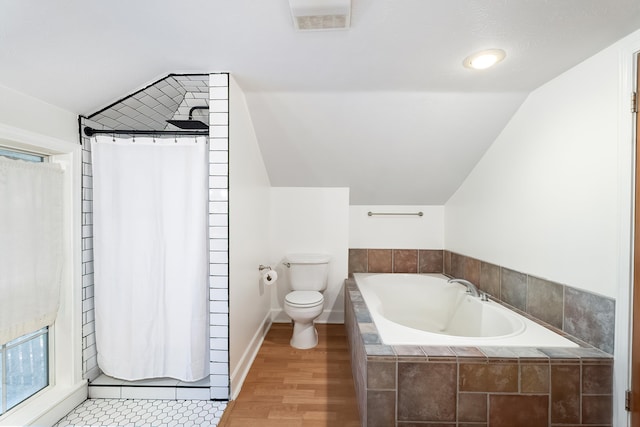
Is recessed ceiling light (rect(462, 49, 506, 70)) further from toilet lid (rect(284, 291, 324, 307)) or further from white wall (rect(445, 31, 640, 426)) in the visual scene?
toilet lid (rect(284, 291, 324, 307))

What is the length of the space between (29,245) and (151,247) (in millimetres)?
534

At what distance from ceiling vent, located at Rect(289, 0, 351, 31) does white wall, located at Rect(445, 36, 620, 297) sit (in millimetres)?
1322

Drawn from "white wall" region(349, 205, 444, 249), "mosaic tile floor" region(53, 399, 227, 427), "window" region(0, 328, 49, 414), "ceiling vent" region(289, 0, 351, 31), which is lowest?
"mosaic tile floor" region(53, 399, 227, 427)

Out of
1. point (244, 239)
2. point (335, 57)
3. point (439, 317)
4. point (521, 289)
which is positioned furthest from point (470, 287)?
point (335, 57)

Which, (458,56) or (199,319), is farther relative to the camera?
(199,319)

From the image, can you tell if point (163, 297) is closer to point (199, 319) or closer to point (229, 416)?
point (199, 319)

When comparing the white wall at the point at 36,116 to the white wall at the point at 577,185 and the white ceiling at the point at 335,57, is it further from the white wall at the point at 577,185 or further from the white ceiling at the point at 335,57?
the white wall at the point at 577,185

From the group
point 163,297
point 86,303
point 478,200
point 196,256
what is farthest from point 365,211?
point 86,303

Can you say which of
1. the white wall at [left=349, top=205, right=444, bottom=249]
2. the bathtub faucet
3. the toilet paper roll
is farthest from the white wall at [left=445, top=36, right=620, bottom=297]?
the toilet paper roll

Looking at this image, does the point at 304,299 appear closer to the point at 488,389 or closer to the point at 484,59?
the point at 488,389

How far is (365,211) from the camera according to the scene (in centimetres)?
297

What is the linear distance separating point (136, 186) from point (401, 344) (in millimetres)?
1792

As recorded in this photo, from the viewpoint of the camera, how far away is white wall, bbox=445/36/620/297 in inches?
50.7

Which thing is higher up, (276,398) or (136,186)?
(136,186)
